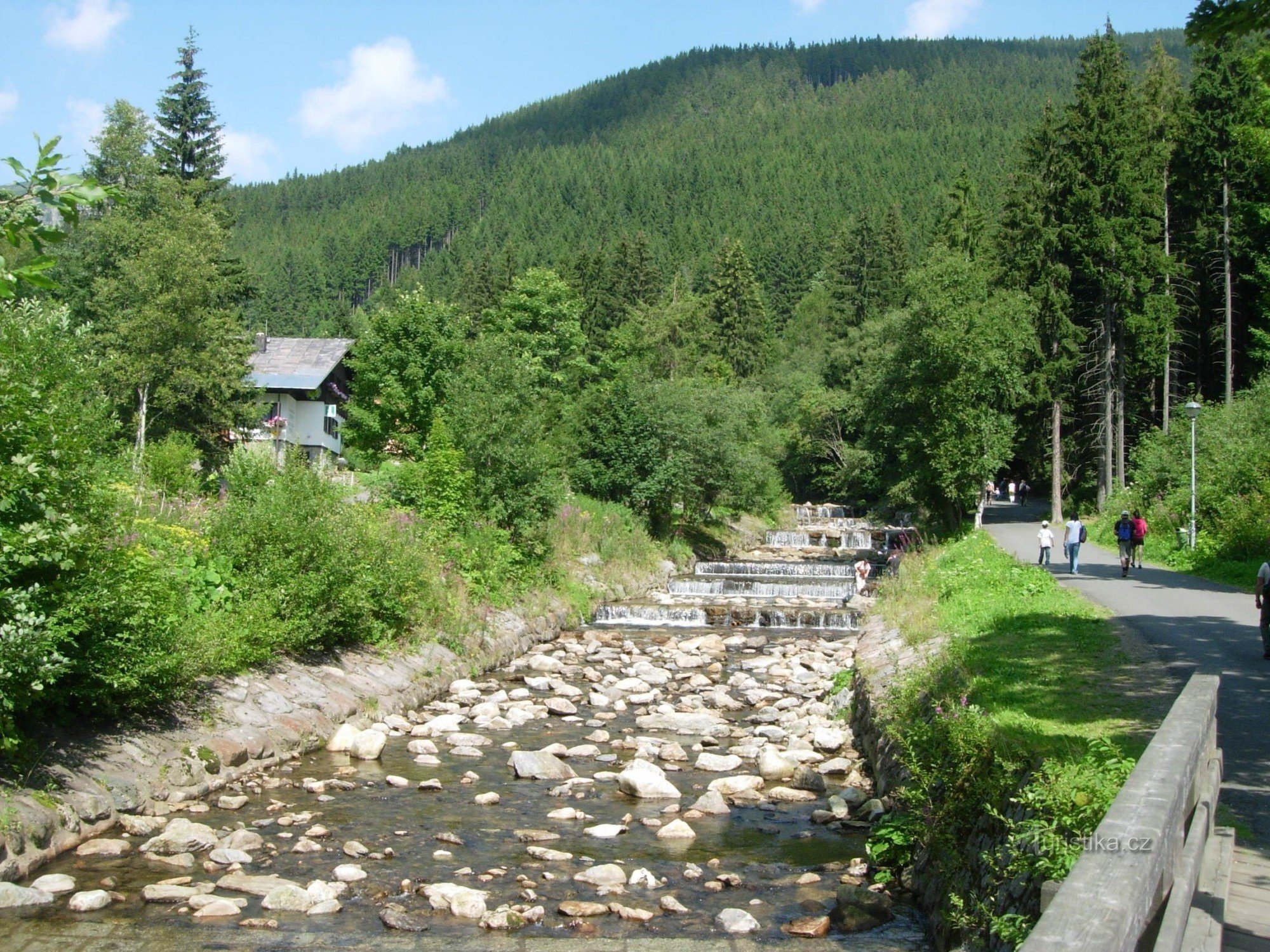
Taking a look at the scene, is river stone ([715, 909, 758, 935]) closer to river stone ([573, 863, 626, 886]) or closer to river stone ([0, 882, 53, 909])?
river stone ([573, 863, 626, 886])

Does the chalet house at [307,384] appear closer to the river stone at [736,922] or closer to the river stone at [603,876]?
the river stone at [603,876]

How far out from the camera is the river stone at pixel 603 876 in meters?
10.1

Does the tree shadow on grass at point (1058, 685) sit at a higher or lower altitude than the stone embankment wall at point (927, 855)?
higher

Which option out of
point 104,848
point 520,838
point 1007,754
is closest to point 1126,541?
point 1007,754

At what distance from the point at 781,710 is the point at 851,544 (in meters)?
33.1

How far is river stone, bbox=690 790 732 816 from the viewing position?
12.6 metres

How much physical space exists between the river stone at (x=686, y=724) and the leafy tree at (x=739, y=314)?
69499 mm

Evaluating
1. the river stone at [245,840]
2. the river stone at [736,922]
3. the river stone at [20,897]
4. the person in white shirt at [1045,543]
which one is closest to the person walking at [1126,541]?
the person in white shirt at [1045,543]

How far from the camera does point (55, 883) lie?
364 inches

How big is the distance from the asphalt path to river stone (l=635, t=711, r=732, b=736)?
688 cm

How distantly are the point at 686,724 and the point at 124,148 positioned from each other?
4195cm

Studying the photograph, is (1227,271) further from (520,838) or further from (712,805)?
(520,838)

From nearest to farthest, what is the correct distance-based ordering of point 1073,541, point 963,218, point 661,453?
point 1073,541
point 661,453
point 963,218

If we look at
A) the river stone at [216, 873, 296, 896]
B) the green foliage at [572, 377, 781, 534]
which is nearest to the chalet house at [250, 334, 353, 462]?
the green foliage at [572, 377, 781, 534]
